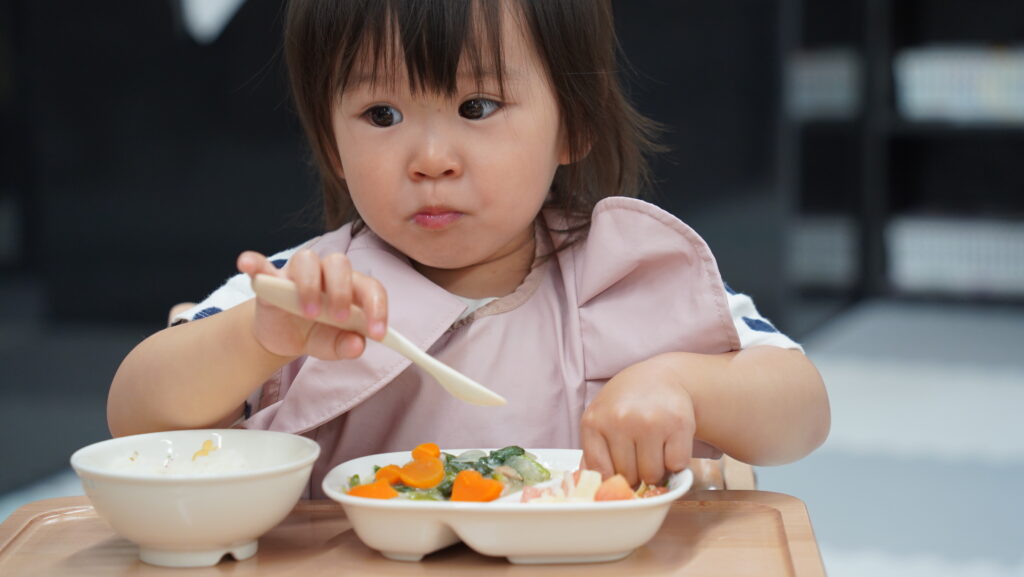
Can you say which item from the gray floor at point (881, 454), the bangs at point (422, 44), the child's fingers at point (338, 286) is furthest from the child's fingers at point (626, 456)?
the gray floor at point (881, 454)

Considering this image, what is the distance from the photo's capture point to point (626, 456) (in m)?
0.78

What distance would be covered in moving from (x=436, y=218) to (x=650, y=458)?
29 centimetres

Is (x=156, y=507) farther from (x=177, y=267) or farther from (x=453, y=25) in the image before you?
(x=177, y=267)

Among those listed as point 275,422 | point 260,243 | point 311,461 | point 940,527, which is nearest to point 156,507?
point 311,461

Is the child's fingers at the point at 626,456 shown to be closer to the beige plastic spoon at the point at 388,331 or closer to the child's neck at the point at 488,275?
the beige plastic spoon at the point at 388,331

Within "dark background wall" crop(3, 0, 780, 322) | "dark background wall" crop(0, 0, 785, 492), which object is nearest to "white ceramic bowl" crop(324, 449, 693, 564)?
"dark background wall" crop(0, 0, 785, 492)

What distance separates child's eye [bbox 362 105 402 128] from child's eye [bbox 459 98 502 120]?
0.05 metres

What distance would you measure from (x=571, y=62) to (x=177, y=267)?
6.70 ft

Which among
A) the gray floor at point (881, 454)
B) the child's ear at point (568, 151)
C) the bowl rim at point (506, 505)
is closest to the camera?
the bowl rim at point (506, 505)

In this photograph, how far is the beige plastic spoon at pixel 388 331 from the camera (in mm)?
679

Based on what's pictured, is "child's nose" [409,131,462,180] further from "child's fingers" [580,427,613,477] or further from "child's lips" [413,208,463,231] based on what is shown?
"child's fingers" [580,427,613,477]

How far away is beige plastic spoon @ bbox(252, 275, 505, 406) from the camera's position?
68 cm

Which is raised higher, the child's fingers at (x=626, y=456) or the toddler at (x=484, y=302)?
the toddler at (x=484, y=302)

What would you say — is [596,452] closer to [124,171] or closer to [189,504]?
[189,504]
